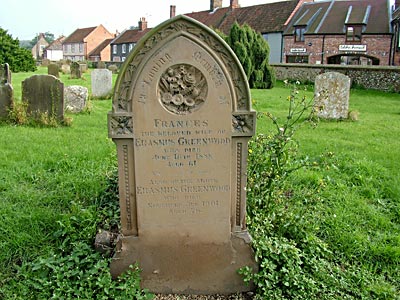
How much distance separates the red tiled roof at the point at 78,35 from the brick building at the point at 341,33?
4356 centimetres

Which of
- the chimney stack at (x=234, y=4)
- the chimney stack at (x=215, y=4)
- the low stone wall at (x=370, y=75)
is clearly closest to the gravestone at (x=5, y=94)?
the low stone wall at (x=370, y=75)

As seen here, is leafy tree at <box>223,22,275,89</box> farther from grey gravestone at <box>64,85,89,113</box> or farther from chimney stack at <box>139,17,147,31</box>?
chimney stack at <box>139,17,147,31</box>

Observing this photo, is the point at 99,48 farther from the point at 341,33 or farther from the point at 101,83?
the point at 101,83

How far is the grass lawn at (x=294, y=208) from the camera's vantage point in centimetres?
340

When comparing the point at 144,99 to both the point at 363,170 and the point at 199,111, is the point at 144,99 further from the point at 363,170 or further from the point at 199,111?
the point at 363,170

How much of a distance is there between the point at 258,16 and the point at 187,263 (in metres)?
37.7

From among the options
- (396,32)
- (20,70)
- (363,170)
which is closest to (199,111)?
(363,170)

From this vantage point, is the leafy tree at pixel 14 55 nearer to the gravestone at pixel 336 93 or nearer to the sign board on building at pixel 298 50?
the sign board on building at pixel 298 50

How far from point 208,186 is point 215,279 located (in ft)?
2.68

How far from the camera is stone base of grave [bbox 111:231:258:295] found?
3.21 meters

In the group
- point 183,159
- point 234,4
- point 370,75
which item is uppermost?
point 234,4

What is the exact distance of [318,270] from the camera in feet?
10.9

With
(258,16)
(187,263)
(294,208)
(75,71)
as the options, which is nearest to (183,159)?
(187,263)

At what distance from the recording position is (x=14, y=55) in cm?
2784
